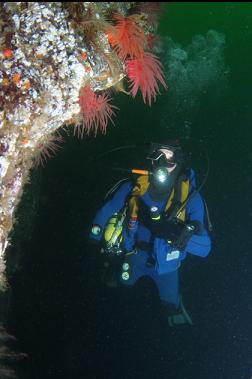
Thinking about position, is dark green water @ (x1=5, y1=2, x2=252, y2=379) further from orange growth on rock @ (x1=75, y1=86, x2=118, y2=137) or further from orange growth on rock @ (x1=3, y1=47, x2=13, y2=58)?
orange growth on rock @ (x1=3, y1=47, x2=13, y2=58)

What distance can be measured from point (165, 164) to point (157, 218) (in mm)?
744

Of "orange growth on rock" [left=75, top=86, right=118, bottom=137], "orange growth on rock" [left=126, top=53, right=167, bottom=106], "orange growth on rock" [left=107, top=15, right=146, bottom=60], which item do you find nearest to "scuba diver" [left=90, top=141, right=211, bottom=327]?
"orange growth on rock" [left=75, top=86, right=118, bottom=137]

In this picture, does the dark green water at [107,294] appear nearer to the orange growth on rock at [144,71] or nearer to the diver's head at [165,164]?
the orange growth on rock at [144,71]

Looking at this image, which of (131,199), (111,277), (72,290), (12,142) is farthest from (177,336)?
(12,142)

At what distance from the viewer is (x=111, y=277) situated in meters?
5.17

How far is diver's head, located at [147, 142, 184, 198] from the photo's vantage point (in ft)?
14.5

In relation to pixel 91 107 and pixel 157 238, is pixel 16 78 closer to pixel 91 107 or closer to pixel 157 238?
pixel 91 107

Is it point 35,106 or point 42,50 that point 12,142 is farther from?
point 42,50

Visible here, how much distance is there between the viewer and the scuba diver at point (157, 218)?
14.7 feet

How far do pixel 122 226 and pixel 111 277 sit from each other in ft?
3.42

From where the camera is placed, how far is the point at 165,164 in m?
4.46

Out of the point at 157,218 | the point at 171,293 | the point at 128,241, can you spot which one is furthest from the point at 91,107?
the point at 171,293

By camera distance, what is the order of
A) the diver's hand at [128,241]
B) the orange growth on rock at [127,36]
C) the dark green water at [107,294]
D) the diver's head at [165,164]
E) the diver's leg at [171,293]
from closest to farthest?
the orange growth on rock at [127,36]
the diver's head at [165,164]
the diver's hand at [128,241]
the diver's leg at [171,293]
the dark green water at [107,294]

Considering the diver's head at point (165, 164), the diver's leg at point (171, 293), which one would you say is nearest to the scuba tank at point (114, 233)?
the diver's head at point (165, 164)
